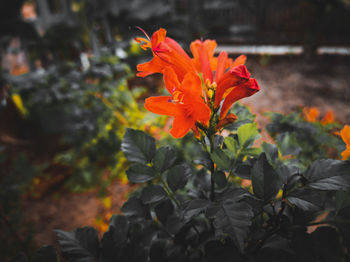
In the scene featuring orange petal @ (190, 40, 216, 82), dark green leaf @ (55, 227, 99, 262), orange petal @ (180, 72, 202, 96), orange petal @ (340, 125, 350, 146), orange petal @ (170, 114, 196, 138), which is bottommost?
dark green leaf @ (55, 227, 99, 262)

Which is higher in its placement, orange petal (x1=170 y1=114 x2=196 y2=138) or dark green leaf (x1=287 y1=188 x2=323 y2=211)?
orange petal (x1=170 y1=114 x2=196 y2=138)

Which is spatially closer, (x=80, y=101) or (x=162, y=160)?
(x=162, y=160)

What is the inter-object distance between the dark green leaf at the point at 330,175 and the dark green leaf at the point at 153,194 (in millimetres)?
353

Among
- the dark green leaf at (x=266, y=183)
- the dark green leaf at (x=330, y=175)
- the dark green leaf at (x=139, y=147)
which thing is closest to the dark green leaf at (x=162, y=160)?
the dark green leaf at (x=139, y=147)

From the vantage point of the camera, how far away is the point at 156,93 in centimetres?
366

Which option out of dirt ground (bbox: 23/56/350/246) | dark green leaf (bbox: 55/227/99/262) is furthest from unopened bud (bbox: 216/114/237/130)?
dirt ground (bbox: 23/56/350/246)

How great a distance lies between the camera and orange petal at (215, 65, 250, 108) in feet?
1.55

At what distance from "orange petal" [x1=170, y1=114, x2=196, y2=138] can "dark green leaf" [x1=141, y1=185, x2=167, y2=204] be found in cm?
19

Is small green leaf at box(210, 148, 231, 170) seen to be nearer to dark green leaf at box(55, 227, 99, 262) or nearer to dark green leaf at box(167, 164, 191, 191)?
dark green leaf at box(167, 164, 191, 191)

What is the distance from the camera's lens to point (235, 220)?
0.41m

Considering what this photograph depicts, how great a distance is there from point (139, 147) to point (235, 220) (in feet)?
1.05

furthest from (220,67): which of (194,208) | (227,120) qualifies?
(194,208)

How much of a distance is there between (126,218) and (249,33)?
23.2ft

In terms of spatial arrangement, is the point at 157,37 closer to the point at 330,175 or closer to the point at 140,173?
the point at 140,173
